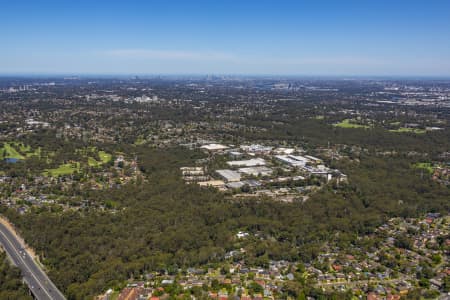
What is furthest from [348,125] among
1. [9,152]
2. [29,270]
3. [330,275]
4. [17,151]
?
[29,270]

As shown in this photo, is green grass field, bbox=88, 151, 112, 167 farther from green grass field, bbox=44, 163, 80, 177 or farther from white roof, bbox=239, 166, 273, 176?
white roof, bbox=239, 166, 273, 176

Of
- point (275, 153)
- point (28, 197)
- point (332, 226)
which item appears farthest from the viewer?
point (275, 153)

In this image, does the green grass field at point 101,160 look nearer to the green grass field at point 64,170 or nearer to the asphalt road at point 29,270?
the green grass field at point 64,170

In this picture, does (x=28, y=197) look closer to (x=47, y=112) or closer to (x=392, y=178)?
(x=392, y=178)

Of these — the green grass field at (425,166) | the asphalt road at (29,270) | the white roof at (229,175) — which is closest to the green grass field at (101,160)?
the white roof at (229,175)

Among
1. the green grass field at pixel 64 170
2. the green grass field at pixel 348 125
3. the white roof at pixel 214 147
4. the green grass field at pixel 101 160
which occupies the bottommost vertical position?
the green grass field at pixel 64 170

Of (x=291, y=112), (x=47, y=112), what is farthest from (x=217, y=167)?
(x=47, y=112)

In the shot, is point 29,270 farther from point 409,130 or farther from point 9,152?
point 409,130

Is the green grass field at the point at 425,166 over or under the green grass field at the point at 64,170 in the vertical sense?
over

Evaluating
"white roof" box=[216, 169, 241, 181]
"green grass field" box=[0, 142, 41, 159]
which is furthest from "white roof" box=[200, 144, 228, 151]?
"green grass field" box=[0, 142, 41, 159]
